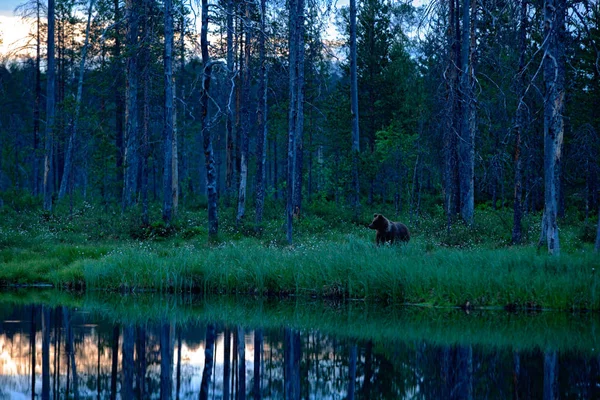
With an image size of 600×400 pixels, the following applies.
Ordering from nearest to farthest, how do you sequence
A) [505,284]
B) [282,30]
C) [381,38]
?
1. [505,284]
2. [282,30]
3. [381,38]

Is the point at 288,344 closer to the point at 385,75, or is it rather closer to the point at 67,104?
the point at 67,104

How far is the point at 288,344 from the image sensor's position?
10.7 m

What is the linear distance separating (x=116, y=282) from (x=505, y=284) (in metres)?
9.27

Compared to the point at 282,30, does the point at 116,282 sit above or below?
below

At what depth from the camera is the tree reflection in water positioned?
328 inches

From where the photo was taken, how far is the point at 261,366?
9.70 m

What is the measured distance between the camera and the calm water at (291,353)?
8.45 m

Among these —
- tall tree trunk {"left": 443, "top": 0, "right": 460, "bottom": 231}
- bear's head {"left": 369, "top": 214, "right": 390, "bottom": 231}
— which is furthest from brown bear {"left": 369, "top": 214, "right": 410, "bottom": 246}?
tall tree trunk {"left": 443, "top": 0, "right": 460, "bottom": 231}

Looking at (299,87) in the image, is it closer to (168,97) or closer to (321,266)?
(168,97)

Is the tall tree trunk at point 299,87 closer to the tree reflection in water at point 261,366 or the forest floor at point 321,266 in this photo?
the forest floor at point 321,266

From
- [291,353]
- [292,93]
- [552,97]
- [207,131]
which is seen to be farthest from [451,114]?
[291,353]

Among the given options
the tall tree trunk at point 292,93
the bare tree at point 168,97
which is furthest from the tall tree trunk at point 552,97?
the bare tree at point 168,97

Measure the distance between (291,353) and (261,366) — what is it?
2.22ft

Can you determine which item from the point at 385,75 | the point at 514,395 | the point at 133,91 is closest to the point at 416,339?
the point at 514,395
